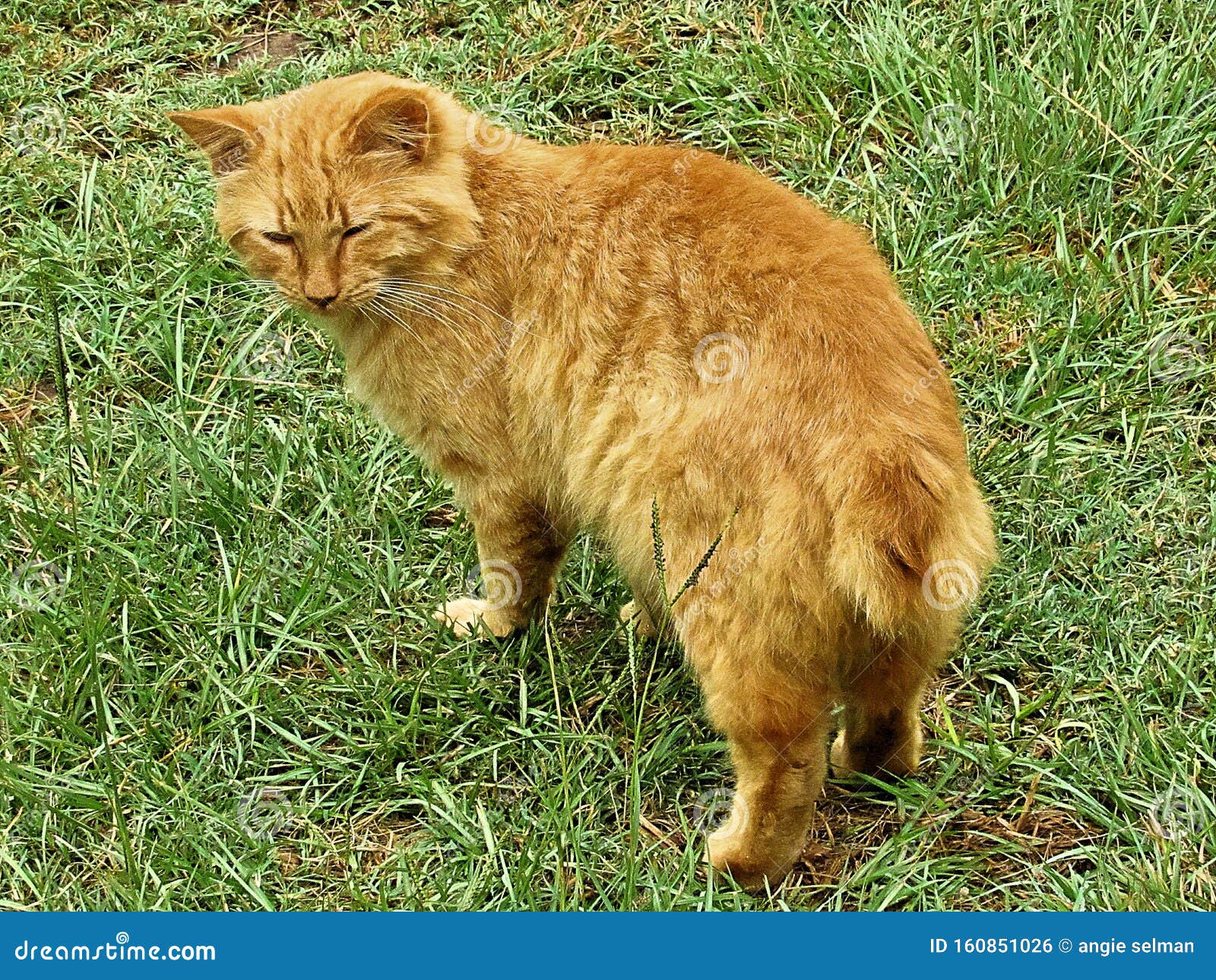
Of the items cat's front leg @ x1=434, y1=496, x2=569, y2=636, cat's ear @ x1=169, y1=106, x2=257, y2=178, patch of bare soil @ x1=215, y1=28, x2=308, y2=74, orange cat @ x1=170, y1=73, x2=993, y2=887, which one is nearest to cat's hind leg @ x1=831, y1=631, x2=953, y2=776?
orange cat @ x1=170, y1=73, x2=993, y2=887

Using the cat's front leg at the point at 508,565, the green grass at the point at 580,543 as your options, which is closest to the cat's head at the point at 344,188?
the cat's front leg at the point at 508,565

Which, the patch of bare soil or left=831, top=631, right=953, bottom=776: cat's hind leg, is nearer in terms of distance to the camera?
left=831, top=631, right=953, bottom=776: cat's hind leg

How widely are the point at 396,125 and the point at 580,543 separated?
158 centimetres

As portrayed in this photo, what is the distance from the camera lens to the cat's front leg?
3.89 meters

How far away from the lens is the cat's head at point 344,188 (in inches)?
140

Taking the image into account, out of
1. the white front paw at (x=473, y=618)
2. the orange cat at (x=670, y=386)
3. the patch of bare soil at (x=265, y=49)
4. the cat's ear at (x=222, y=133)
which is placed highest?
the cat's ear at (x=222, y=133)

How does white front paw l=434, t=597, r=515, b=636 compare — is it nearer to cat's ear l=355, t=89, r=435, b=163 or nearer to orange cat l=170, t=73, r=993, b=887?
orange cat l=170, t=73, r=993, b=887

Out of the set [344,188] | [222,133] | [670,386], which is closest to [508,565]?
[670,386]

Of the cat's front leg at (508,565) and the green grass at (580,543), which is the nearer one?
the green grass at (580,543)

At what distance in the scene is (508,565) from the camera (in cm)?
399

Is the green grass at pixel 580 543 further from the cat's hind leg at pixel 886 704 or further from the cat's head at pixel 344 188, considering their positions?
the cat's head at pixel 344 188

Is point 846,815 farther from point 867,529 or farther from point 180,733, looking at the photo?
point 180,733

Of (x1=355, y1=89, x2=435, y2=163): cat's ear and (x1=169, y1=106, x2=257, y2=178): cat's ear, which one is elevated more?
(x1=355, y1=89, x2=435, y2=163): cat's ear

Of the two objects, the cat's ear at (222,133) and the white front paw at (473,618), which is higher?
the cat's ear at (222,133)
